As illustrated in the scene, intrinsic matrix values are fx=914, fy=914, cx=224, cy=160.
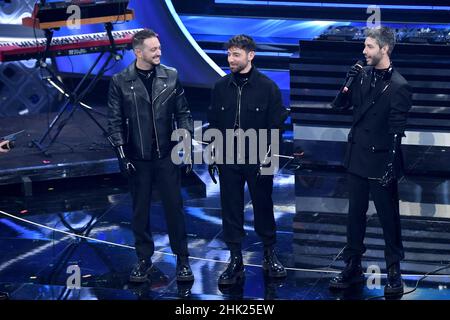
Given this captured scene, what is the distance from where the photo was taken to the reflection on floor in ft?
21.9

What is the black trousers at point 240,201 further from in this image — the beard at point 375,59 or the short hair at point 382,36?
the short hair at point 382,36

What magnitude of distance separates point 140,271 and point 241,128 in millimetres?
1334

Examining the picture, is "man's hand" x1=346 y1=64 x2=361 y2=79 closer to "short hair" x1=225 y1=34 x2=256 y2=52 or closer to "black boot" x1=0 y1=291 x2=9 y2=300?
"short hair" x1=225 y1=34 x2=256 y2=52

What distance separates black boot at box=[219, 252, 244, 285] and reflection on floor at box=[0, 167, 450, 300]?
0.20 feet

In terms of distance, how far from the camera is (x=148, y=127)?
6723mm

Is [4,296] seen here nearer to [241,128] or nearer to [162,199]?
[162,199]

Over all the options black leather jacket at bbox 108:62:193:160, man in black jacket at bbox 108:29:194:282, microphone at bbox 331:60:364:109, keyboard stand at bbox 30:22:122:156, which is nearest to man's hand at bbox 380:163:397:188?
microphone at bbox 331:60:364:109

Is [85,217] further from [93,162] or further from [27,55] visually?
[27,55]

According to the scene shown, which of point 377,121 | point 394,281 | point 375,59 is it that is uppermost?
point 375,59

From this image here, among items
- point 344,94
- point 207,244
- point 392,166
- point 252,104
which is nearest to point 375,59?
point 344,94

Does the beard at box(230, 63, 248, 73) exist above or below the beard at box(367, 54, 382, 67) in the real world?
below

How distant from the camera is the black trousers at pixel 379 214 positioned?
644cm

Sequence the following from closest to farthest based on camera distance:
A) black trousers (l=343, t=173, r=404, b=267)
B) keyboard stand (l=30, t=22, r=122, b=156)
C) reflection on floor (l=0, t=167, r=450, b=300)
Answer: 1. black trousers (l=343, t=173, r=404, b=267)
2. reflection on floor (l=0, t=167, r=450, b=300)
3. keyboard stand (l=30, t=22, r=122, b=156)
